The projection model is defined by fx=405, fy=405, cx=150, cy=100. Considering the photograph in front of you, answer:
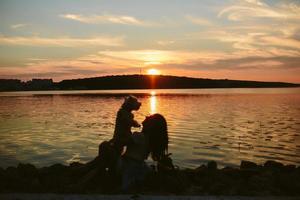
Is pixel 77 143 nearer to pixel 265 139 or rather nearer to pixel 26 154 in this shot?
pixel 26 154

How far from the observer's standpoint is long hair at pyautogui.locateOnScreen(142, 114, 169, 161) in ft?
32.2

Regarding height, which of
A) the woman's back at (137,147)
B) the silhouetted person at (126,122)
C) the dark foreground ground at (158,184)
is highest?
the silhouetted person at (126,122)

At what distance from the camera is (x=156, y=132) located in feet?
32.3

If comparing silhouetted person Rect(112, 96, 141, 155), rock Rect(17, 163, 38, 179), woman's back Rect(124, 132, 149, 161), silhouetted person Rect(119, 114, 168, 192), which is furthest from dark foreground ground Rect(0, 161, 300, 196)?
silhouetted person Rect(112, 96, 141, 155)

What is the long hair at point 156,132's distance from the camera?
9820 millimetres

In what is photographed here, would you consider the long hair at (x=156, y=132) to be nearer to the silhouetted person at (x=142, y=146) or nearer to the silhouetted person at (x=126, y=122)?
the silhouetted person at (x=142, y=146)

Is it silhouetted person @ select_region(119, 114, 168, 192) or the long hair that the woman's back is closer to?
silhouetted person @ select_region(119, 114, 168, 192)

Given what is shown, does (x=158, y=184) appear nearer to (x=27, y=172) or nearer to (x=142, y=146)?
(x=142, y=146)

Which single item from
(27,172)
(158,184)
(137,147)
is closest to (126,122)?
(137,147)

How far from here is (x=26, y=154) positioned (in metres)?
19.3

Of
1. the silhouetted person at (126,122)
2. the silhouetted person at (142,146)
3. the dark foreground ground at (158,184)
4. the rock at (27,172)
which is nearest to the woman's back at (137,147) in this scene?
the silhouetted person at (142,146)

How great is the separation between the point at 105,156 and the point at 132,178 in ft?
2.81

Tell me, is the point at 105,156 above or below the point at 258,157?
above

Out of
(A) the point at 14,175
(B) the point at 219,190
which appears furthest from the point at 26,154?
(B) the point at 219,190
